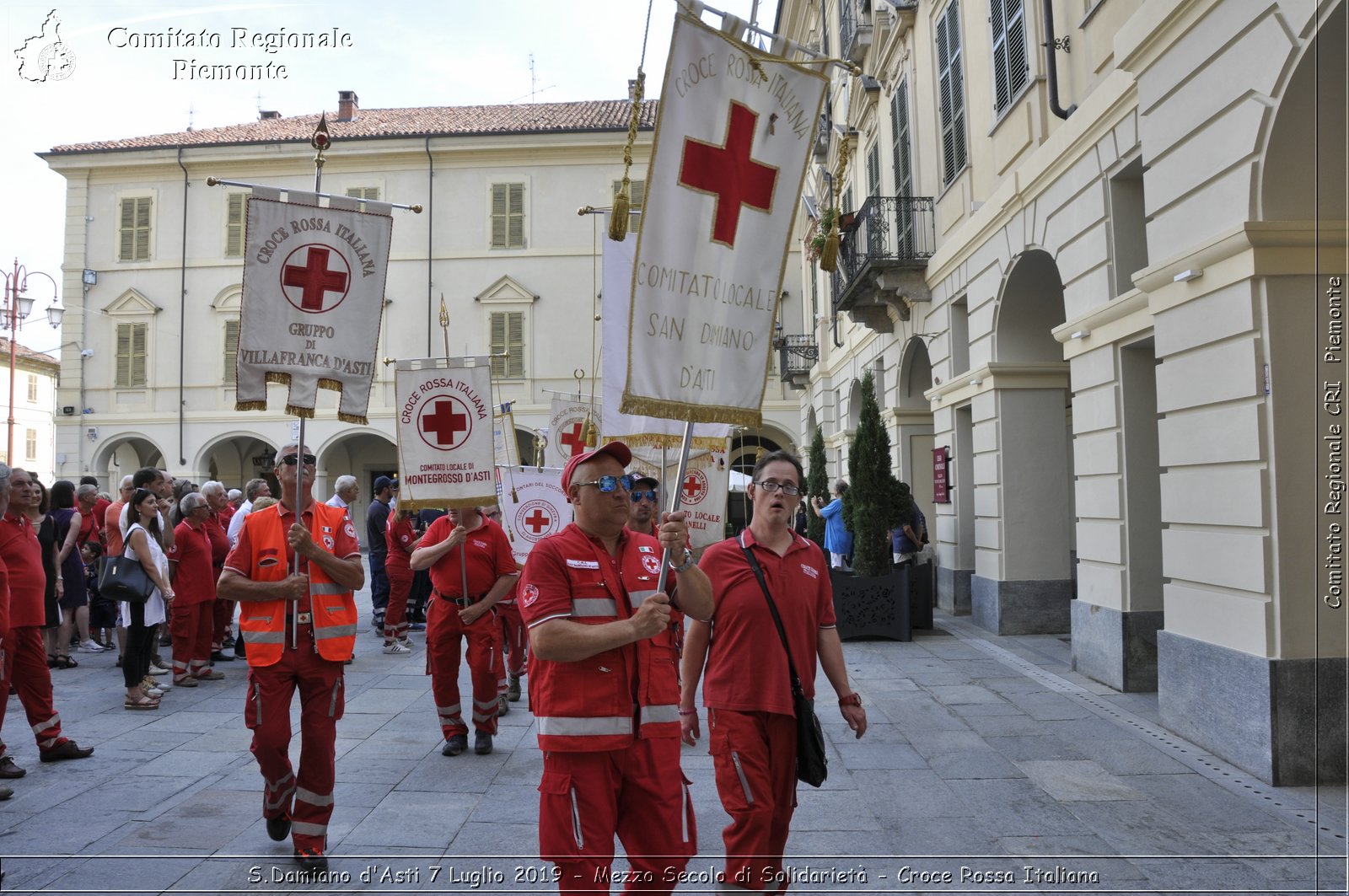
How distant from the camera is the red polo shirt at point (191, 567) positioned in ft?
31.5

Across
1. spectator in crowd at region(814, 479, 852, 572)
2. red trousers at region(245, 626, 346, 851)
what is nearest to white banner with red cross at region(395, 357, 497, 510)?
red trousers at region(245, 626, 346, 851)

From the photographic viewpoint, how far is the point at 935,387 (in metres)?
14.5

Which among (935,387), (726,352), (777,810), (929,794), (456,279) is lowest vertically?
(929,794)

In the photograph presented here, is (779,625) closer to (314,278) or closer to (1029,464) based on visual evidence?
(314,278)

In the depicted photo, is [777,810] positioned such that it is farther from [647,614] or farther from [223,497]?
[223,497]

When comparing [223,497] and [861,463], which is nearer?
[223,497]

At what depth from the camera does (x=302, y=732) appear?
4.70 m

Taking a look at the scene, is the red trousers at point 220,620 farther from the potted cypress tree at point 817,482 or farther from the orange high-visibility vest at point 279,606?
the potted cypress tree at point 817,482

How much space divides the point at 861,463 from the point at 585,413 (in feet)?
13.2

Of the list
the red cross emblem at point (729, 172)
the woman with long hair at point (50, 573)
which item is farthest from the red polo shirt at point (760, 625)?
the woman with long hair at point (50, 573)

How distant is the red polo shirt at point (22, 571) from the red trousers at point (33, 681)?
85 mm

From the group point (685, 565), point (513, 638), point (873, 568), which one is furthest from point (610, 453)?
point (873, 568)

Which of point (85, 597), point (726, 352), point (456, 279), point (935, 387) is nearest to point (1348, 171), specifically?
point (726, 352)

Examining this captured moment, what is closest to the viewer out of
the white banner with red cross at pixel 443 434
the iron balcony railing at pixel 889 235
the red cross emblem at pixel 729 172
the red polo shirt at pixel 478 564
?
the red cross emblem at pixel 729 172
